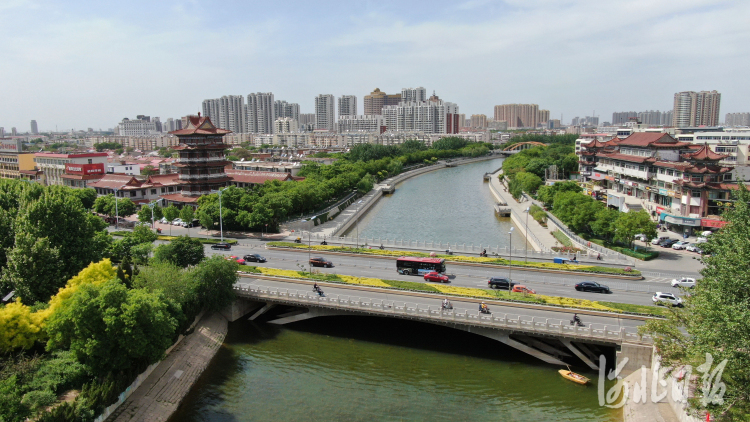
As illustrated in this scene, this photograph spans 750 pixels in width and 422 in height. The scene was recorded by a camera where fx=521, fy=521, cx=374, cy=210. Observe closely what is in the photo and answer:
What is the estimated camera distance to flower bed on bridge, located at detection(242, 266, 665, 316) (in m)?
28.6

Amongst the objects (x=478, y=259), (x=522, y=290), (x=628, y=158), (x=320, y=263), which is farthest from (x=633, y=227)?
(x=320, y=263)

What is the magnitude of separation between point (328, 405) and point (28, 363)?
12.8 meters

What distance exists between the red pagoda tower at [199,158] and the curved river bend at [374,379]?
109 feet

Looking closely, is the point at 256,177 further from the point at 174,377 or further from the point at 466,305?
the point at 174,377

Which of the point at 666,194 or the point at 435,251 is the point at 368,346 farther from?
the point at 666,194

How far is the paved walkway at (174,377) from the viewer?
22.4 m

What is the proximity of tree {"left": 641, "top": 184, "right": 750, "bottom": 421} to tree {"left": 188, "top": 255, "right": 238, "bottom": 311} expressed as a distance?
22952 millimetres

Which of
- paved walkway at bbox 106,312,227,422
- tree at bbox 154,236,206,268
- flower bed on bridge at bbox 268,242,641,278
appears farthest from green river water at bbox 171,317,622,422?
flower bed on bridge at bbox 268,242,641,278

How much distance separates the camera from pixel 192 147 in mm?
61031

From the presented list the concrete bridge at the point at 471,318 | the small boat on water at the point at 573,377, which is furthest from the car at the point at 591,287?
the small boat on water at the point at 573,377

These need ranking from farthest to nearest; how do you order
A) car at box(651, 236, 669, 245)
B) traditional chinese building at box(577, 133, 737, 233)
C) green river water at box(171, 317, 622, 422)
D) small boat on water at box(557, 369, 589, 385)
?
traditional chinese building at box(577, 133, 737, 233) → car at box(651, 236, 669, 245) → small boat on water at box(557, 369, 589, 385) → green river water at box(171, 317, 622, 422)

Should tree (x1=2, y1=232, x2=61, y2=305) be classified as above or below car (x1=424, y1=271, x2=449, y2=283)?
above

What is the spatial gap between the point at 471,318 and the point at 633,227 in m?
21.3

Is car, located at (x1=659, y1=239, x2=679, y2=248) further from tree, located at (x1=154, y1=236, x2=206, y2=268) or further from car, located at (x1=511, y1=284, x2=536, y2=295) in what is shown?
tree, located at (x1=154, y1=236, x2=206, y2=268)
